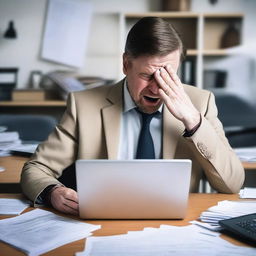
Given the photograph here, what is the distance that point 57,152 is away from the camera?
62.6 inches

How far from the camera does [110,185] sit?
107 centimetres

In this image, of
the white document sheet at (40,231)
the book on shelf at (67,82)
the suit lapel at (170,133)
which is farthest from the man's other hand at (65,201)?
→ the book on shelf at (67,82)

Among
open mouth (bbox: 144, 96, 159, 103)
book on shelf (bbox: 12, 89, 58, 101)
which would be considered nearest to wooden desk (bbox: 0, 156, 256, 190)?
open mouth (bbox: 144, 96, 159, 103)

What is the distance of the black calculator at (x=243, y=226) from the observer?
100 cm

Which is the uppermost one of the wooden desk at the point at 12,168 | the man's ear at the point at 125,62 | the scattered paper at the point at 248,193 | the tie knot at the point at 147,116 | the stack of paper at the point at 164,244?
the man's ear at the point at 125,62

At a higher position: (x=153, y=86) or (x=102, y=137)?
(x=153, y=86)

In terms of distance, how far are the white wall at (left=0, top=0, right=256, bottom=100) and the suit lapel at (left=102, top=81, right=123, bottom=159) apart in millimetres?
2618

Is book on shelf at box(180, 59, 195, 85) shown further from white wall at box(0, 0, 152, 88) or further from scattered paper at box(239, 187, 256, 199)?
scattered paper at box(239, 187, 256, 199)

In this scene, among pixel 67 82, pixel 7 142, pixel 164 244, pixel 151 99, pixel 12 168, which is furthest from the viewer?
pixel 67 82

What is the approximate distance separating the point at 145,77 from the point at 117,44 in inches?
110

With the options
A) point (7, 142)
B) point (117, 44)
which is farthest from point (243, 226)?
point (117, 44)

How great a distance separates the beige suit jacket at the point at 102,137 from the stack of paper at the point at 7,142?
2.51ft

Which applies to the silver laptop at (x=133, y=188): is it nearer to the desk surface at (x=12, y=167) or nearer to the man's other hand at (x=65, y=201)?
the man's other hand at (x=65, y=201)

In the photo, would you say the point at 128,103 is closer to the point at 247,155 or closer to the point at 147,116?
the point at 147,116
